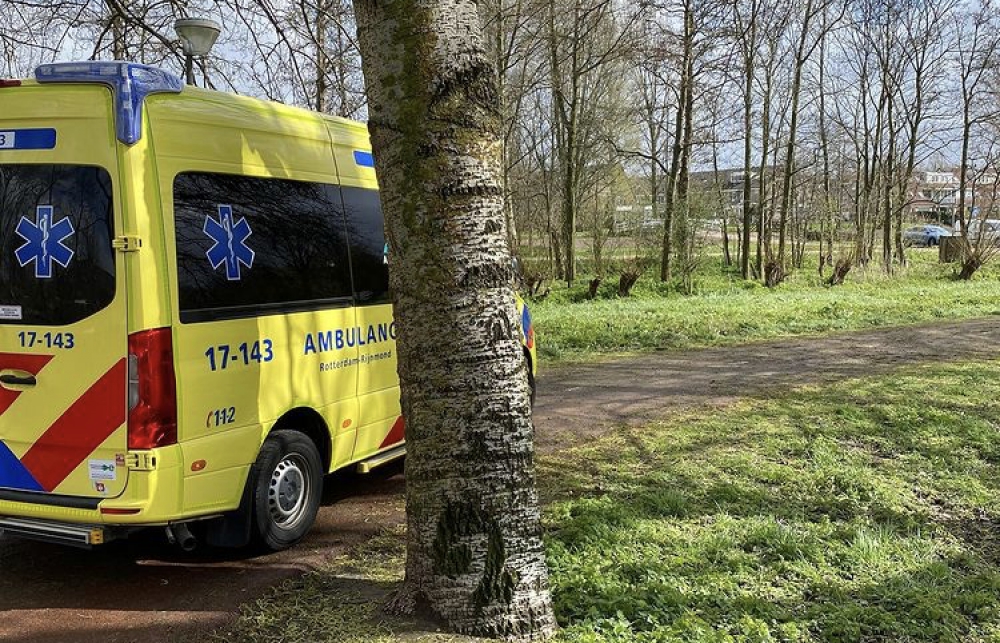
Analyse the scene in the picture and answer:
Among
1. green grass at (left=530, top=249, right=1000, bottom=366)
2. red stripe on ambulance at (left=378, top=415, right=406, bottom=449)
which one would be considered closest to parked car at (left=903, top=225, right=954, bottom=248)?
green grass at (left=530, top=249, right=1000, bottom=366)

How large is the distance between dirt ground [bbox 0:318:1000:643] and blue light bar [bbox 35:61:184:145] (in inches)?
89.7

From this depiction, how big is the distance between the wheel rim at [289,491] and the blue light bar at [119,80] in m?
1.97

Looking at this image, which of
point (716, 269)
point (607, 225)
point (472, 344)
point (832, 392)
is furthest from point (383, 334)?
point (716, 269)

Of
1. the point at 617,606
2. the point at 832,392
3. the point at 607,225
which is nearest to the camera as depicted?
the point at 617,606

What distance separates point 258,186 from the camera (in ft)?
14.6

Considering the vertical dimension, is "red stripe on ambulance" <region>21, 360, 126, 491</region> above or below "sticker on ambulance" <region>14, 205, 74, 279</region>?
below

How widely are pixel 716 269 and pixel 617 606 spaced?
2449 cm

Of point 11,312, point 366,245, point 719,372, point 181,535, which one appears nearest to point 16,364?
point 11,312

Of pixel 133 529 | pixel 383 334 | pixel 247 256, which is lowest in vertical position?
pixel 133 529

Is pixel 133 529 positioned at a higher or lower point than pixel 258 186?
lower

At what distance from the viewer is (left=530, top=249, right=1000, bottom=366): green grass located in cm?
1353

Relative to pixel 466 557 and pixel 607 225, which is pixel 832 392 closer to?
pixel 466 557

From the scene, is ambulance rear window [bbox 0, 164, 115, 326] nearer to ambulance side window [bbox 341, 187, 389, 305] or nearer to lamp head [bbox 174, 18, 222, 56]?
ambulance side window [bbox 341, 187, 389, 305]

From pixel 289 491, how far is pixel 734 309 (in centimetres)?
1317
